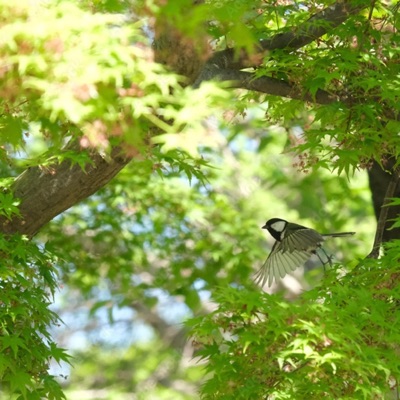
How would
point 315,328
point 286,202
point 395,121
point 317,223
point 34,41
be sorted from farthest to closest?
point 286,202, point 317,223, point 395,121, point 315,328, point 34,41

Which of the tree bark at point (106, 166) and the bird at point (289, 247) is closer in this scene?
the tree bark at point (106, 166)

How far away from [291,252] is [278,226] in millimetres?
391

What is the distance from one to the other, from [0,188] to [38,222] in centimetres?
24

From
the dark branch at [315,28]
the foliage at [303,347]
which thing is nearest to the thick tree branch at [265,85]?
the dark branch at [315,28]

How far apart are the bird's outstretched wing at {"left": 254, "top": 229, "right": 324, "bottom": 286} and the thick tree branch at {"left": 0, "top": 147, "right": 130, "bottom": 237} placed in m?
1.23

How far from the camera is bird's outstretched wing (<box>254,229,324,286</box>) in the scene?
189 inches

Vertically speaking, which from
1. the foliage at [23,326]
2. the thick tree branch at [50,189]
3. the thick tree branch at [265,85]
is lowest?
the foliage at [23,326]

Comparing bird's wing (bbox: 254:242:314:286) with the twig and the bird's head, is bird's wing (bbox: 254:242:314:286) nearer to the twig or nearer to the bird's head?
the bird's head

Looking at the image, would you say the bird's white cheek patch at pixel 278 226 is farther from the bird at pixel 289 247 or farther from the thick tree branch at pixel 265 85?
the thick tree branch at pixel 265 85

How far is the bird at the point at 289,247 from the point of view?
15.7ft

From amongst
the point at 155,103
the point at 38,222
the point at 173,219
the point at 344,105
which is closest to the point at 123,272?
the point at 173,219

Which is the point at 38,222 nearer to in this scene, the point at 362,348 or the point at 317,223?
the point at 362,348

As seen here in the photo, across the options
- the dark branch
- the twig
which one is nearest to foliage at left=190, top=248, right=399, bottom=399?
the twig

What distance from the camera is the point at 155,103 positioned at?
2.61 meters
